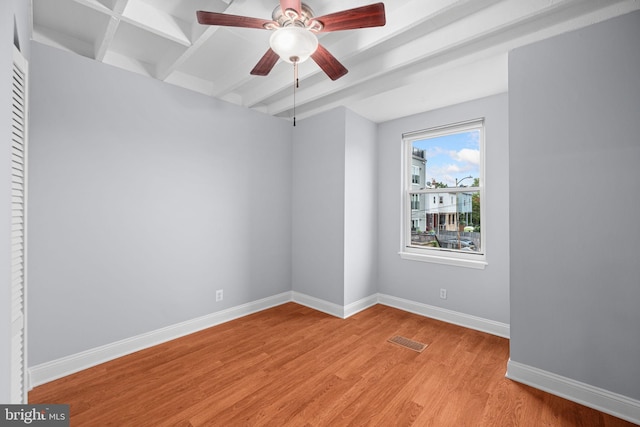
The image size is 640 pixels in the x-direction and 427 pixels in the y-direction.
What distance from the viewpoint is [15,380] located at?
1.51 meters

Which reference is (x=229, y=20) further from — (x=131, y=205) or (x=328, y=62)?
(x=131, y=205)

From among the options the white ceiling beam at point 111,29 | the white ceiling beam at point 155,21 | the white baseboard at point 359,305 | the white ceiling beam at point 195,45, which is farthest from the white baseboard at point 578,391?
the white ceiling beam at point 111,29

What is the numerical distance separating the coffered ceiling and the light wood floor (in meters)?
2.65

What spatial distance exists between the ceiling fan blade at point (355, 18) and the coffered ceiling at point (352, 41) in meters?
0.43


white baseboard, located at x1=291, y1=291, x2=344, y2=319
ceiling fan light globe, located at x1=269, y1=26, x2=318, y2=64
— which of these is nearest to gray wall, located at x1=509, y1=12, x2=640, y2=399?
ceiling fan light globe, located at x1=269, y1=26, x2=318, y2=64

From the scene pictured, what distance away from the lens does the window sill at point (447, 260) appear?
332 centimetres

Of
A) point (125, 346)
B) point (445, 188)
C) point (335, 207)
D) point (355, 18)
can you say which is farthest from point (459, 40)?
point (125, 346)

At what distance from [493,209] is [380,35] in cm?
222

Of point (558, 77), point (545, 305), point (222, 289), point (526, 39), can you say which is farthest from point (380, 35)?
point (222, 289)

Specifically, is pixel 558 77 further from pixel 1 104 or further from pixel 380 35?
pixel 1 104

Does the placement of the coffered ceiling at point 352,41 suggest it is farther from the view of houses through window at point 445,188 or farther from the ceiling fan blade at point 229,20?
the view of houses through window at point 445,188

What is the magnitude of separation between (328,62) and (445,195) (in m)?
2.40

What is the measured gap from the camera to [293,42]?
5.75ft

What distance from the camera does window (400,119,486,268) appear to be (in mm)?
3439
